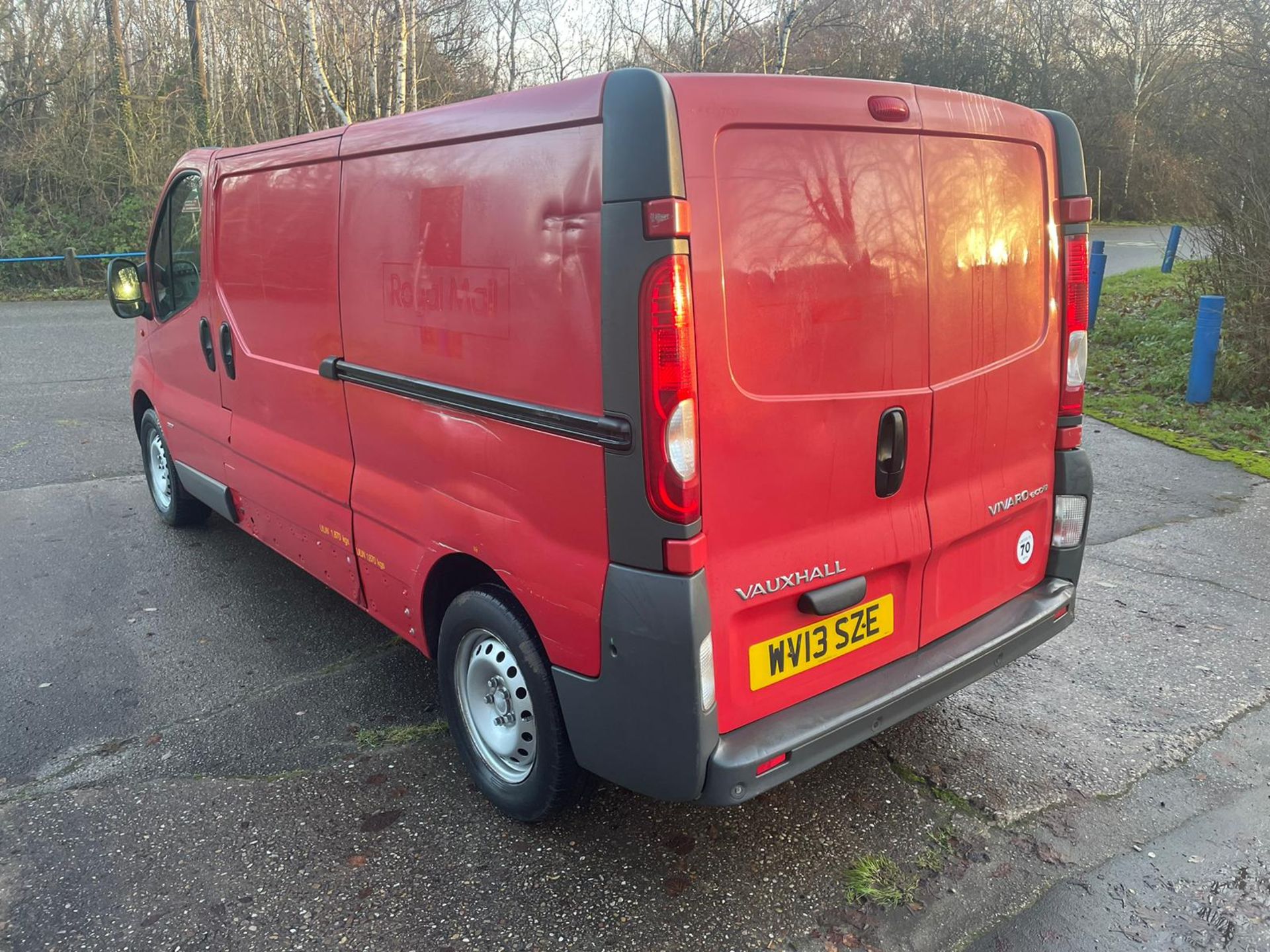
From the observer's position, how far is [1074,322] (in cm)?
327

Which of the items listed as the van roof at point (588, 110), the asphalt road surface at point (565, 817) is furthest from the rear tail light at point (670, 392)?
the asphalt road surface at point (565, 817)

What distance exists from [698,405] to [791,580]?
1.94 feet

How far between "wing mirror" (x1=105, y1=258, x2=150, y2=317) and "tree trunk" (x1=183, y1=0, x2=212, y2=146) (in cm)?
1668

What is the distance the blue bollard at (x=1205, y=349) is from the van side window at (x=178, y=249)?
25.3 ft

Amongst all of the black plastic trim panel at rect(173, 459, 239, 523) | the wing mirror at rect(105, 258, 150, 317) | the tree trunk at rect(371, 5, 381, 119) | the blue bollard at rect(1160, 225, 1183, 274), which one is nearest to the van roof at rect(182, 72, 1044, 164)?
the black plastic trim panel at rect(173, 459, 239, 523)

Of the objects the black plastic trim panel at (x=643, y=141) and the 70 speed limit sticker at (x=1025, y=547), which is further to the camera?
the 70 speed limit sticker at (x=1025, y=547)

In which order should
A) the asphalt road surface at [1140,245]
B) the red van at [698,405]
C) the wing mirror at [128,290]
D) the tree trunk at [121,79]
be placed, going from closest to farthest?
the red van at [698,405] < the wing mirror at [128,290] < the asphalt road surface at [1140,245] < the tree trunk at [121,79]

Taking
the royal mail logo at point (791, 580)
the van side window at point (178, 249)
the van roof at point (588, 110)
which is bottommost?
the royal mail logo at point (791, 580)

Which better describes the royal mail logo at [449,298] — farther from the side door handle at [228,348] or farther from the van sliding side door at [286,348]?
the side door handle at [228,348]

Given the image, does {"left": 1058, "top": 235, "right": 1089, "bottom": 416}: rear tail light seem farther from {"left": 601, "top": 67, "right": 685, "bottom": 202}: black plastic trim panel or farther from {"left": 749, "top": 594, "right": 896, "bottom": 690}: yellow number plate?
{"left": 601, "top": 67, "right": 685, "bottom": 202}: black plastic trim panel

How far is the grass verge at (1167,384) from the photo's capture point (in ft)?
24.7

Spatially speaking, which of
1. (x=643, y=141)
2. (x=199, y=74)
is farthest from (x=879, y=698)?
(x=199, y=74)

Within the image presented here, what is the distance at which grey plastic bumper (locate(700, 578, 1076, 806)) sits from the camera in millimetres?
2469

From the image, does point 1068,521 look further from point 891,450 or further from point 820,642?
point 820,642
